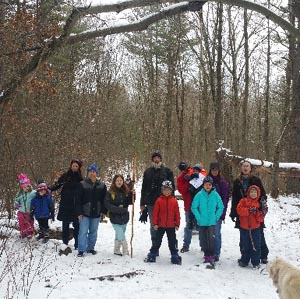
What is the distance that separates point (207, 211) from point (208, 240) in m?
0.54

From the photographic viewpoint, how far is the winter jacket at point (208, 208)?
809 centimetres

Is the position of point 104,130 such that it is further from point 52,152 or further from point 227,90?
point 227,90

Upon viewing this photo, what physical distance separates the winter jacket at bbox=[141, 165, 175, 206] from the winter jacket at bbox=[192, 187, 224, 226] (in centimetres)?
80

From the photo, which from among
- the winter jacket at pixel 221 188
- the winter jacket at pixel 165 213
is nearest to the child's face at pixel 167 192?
the winter jacket at pixel 165 213

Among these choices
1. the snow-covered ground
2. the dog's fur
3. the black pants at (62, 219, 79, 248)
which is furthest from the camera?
the black pants at (62, 219, 79, 248)

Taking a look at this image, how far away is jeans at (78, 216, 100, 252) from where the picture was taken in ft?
26.7

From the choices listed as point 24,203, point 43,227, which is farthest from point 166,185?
point 24,203

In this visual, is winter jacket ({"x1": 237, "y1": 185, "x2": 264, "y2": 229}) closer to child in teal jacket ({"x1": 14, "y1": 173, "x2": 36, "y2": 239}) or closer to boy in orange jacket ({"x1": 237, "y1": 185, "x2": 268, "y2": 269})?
boy in orange jacket ({"x1": 237, "y1": 185, "x2": 268, "y2": 269})

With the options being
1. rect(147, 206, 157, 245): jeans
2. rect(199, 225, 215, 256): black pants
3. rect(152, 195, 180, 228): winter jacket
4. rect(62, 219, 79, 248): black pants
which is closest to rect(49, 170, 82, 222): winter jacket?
rect(62, 219, 79, 248): black pants

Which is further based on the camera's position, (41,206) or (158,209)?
(41,206)

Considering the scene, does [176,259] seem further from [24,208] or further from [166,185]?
→ [24,208]

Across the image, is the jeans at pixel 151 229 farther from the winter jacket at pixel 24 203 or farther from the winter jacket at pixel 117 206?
the winter jacket at pixel 24 203

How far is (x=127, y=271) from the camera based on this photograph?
7.37m

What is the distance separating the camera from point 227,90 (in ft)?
90.4
